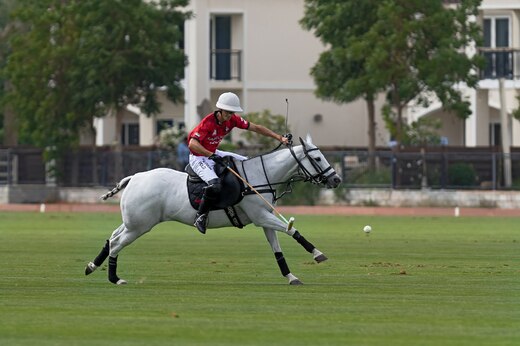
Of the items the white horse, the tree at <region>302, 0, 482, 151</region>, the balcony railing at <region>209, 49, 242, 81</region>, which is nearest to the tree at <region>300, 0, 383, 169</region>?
the tree at <region>302, 0, 482, 151</region>

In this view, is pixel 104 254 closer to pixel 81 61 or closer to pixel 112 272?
pixel 112 272

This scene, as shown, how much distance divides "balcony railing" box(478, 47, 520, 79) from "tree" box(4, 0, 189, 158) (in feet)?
40.9

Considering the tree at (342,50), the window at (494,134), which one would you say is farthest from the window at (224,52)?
the tree at (342,50)

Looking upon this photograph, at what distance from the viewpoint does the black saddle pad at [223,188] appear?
19.2 meters

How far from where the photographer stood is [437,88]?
4884 cm

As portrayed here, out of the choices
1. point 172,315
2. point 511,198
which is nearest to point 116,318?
point 172,315

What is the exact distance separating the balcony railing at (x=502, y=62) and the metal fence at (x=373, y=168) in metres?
6.61

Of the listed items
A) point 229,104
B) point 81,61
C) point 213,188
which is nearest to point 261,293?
point 213,188

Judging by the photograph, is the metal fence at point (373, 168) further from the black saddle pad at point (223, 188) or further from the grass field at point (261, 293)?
the black saddle pad at point (223, 188)

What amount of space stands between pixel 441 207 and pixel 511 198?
6.92 feet

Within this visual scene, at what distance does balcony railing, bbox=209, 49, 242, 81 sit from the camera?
62.4m

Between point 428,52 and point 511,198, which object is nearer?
point 511,198

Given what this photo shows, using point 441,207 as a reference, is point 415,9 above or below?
above

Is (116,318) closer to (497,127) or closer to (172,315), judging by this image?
(172,315)
